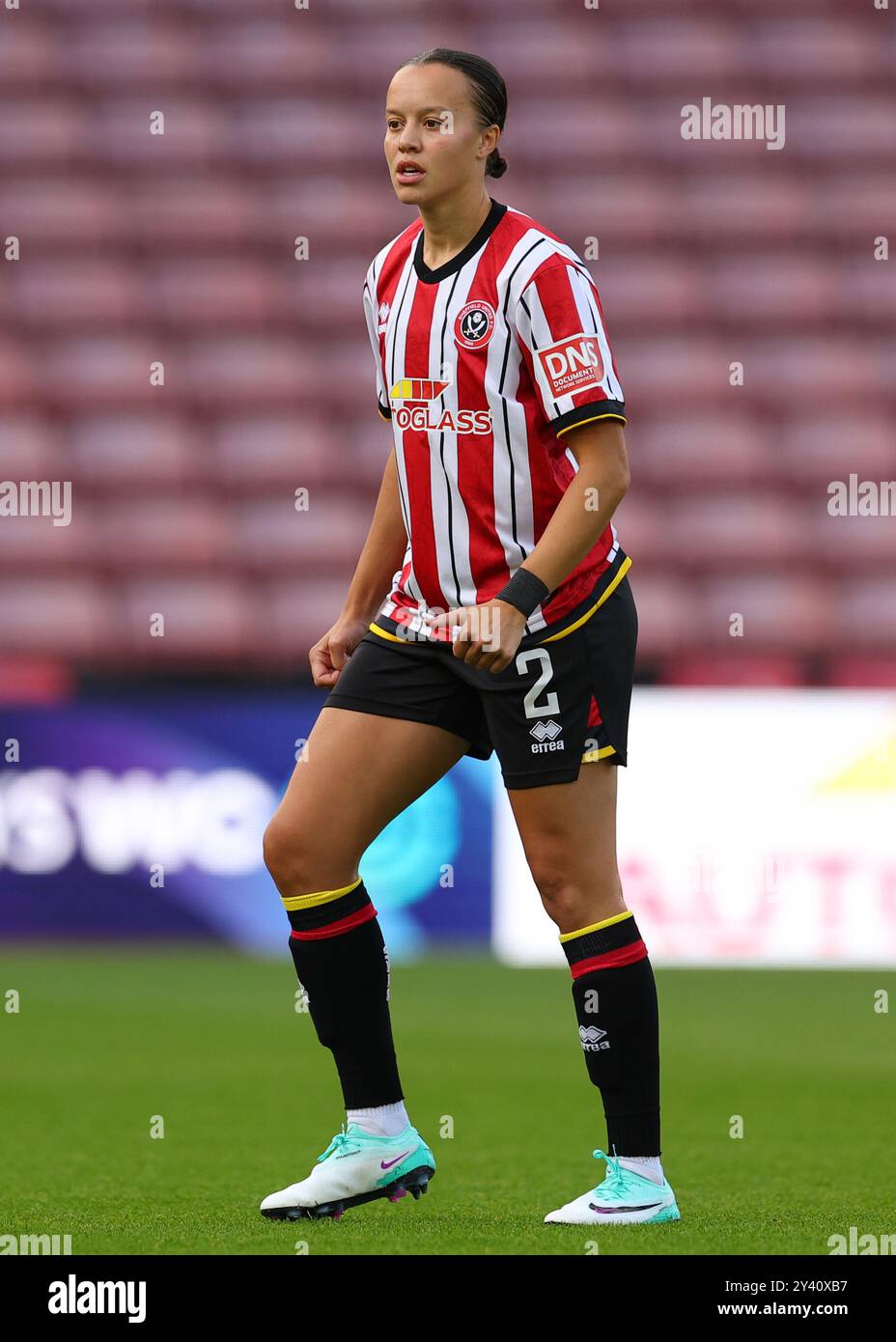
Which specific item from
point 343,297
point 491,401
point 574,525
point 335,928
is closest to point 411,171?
point 491,401

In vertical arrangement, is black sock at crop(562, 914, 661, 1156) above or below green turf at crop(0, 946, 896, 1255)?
above

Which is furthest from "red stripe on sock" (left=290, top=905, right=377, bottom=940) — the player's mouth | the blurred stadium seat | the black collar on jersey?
the blurred stadium seat

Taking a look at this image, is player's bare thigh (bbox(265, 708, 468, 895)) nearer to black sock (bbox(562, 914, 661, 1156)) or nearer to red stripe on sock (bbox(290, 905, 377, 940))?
red stripe on sock (bbox(290, 905, 377, 940))

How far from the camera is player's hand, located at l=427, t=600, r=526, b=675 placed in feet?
10.2

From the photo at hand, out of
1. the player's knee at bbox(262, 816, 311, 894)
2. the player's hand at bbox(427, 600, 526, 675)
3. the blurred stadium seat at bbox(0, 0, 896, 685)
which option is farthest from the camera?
the blurred stadium seat at bbox(0, 0, 896, 685)

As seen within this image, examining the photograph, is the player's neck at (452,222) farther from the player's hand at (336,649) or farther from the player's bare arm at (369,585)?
the player's hand at (336,649)

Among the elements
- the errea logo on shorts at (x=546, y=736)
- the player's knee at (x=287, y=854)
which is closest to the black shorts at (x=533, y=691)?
the errea logo on shorts at (x=546, y=736)

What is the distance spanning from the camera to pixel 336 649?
11.9ft

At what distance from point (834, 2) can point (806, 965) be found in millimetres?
8033

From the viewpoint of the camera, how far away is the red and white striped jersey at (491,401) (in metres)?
3.21

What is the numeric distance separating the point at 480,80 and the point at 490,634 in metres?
0.89

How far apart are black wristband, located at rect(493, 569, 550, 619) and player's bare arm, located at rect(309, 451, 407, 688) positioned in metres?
0.49

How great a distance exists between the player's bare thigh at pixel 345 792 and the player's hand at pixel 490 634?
0.83ft

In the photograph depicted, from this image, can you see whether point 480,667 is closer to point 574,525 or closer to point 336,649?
point 574,525
